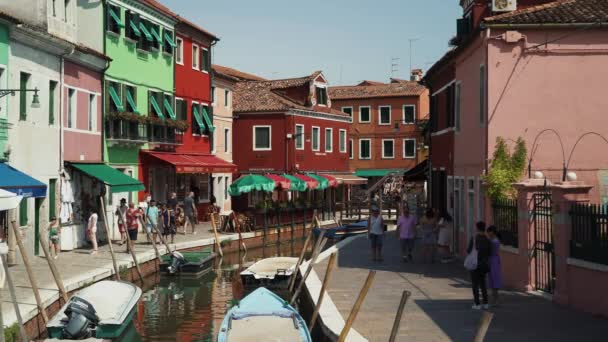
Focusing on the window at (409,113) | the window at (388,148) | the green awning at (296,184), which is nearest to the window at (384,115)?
the window at (409,113)

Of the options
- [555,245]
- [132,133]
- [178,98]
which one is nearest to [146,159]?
[132,133]

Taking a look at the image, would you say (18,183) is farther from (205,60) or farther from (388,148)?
(388,148)

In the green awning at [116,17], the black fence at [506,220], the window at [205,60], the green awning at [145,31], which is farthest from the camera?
the window at [205,60]

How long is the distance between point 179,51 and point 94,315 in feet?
85.8

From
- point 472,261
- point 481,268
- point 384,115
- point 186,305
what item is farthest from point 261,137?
point 481,268

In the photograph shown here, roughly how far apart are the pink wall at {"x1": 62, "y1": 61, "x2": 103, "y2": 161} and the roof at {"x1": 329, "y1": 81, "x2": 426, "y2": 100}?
122ft

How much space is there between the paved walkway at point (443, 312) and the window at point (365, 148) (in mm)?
46206

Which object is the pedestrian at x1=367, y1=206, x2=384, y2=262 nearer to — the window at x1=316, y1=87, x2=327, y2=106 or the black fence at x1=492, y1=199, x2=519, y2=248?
the black fence at x1=492, y1=199, x2=519, y2=248

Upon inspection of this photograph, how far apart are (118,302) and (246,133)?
34.9m

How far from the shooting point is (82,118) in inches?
1176

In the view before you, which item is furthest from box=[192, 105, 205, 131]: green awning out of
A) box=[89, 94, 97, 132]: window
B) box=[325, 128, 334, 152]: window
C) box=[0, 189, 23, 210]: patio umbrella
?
box=[0, 189, 23, 210]: patio umbrella

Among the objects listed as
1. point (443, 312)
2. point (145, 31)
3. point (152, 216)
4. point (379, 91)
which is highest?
point (379, 91)

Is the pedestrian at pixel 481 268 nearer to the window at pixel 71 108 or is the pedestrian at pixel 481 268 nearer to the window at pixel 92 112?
the window at pixel 71 108

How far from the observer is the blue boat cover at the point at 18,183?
68.0 ft
